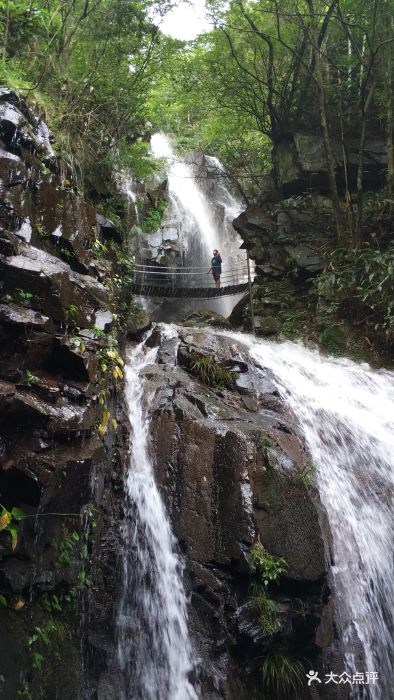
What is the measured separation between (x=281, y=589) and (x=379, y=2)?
11.7 meters

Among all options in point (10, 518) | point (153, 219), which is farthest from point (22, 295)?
point (153, 219)

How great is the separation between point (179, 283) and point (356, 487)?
33.6 feet

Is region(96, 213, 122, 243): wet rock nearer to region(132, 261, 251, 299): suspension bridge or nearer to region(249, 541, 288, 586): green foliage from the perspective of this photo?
region(132, 261, 251, 299): suspension bridge

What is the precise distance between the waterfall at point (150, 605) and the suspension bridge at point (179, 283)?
6543 mm

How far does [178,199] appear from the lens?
54.9 ft

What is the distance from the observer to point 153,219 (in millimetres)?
14391

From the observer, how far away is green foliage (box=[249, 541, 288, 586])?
411 centimetres

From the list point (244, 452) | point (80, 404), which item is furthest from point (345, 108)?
point (80, 404)

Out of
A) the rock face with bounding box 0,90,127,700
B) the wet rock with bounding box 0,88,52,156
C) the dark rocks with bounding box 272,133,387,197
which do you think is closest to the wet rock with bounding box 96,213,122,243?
the wet rock with bounding box 0,88,52,156

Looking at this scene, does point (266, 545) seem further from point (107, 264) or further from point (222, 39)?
point (222, 39)

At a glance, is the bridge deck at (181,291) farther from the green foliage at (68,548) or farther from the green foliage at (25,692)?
the green foliage at (25,692)

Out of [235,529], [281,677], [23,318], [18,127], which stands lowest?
[281,677]

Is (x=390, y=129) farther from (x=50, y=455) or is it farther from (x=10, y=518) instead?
(x=10, y=518)

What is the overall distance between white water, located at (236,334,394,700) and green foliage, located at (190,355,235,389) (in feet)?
3.15
